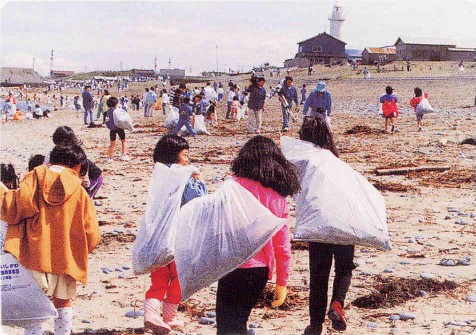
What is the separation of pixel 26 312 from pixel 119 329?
1016 millimetres

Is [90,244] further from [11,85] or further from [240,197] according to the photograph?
[11,85]

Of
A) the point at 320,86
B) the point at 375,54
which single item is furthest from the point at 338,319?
the point at 375,54

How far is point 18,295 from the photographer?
12.0 ft

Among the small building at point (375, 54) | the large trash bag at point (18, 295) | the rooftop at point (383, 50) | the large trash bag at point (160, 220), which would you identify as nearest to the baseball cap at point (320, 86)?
the large trash bag at point (160, 220)

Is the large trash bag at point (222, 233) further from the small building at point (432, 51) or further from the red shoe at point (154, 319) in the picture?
the small building at point (432, 51)

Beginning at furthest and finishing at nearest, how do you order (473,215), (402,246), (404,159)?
1. (404,159)
2. (473,215)
3. (402,246)

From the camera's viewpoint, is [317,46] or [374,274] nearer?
[374,274]

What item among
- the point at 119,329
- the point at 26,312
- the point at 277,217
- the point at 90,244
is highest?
the point at 277,217

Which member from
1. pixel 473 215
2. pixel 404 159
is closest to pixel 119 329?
pixel 473 215

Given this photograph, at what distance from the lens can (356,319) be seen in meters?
4.73

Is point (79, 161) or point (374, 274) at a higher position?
point (79, 161)

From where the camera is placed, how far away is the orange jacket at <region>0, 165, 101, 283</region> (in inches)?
143

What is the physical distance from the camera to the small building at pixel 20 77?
138 meters

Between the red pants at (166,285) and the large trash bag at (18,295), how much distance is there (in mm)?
873
